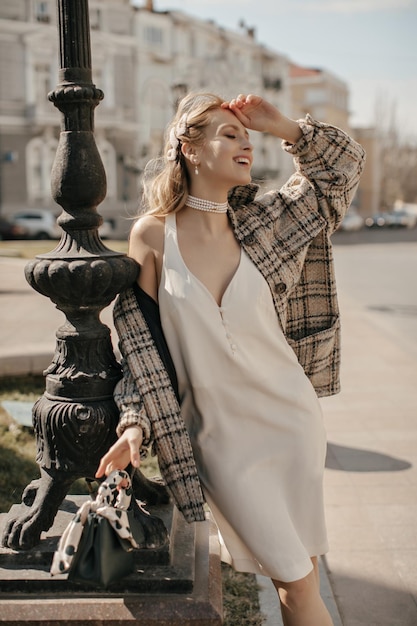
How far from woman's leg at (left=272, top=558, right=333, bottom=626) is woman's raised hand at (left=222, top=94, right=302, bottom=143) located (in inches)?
56.7

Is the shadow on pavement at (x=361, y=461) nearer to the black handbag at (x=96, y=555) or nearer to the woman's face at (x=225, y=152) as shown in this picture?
the woman's face at (x=225, y=152)

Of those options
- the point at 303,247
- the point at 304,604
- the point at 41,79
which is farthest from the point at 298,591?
the point at 41,79

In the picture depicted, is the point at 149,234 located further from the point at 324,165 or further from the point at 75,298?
the point at 324,165

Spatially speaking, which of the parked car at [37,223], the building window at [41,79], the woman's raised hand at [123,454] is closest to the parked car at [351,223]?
the building window at [41,79]

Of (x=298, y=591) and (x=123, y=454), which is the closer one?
(x=123, y=454)

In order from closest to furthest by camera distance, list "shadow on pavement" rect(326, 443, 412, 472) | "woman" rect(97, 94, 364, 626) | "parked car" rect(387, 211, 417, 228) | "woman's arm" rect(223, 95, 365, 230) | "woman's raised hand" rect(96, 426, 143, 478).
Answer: "woman's raised hand" rect(96, 426, 143, 478), "woman" rect(97, 94, 364, 626), "woman's arm" rect(223, 95, 365, 230), "shadow on pavement" rect(326, 443, 412, 472), "parked car" rect(387, 211, 417, 228)

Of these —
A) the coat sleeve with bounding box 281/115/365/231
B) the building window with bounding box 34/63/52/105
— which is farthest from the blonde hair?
the building window with bounding box 34/63/52/105

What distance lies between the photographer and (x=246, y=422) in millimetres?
2434

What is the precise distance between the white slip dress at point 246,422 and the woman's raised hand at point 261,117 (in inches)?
16.6

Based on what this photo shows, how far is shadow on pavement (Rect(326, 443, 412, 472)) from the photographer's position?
195 inches

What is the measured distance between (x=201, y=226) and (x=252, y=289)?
0.88 ft

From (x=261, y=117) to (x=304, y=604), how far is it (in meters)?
1.56

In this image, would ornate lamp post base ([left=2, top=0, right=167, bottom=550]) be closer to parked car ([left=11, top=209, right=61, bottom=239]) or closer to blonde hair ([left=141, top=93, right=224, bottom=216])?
blonde hair ([left=141, top=93, right=224, bottom=216])

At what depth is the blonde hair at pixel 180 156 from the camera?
2.48 metres
